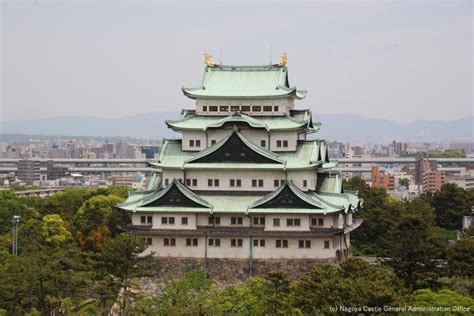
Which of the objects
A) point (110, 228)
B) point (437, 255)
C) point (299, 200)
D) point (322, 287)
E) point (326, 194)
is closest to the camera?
point (322, 287)

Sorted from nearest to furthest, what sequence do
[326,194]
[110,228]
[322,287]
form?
[322,287]
[326,194]
[110,228]

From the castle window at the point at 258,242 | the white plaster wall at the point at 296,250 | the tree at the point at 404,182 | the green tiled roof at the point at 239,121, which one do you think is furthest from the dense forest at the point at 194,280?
the tree at the point at 404,182

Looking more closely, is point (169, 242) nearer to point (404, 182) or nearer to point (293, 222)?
point (293, 222)

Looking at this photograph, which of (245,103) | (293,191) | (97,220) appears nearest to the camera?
(293,191)

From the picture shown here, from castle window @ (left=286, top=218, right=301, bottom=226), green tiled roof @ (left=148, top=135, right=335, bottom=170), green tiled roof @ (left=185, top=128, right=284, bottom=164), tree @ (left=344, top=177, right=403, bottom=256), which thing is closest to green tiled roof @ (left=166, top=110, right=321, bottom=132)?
green tiled roof @ (left=185, top=128, right=284, bottom=164)

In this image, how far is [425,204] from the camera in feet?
207

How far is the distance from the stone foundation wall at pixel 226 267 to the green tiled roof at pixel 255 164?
467cm

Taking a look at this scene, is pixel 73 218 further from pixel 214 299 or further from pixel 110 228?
pixel 214 299

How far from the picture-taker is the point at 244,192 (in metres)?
48.1

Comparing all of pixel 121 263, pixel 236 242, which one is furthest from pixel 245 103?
pixel 121 263

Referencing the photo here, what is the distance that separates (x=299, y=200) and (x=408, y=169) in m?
155

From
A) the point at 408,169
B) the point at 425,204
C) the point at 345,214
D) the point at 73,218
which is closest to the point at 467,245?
the point at 345,214

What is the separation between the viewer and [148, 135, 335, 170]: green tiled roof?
47656 mm

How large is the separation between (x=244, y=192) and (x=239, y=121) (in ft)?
12.1
